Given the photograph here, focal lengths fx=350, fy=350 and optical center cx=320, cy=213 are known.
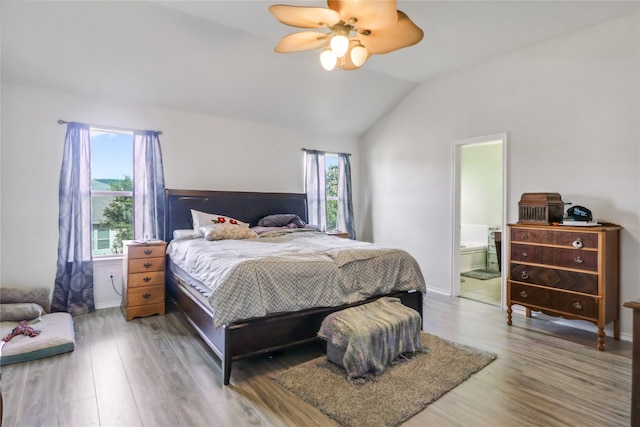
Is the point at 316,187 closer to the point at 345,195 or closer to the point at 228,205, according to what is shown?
the point at 345,195

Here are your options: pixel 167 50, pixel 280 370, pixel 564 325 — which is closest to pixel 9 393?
pixel 280 370

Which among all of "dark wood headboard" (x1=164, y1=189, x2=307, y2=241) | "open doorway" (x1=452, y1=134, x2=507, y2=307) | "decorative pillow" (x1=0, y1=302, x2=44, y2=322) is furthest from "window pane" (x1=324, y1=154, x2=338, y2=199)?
"decorative pillow" (x1=0, y1=302, x2=44, y2=322)

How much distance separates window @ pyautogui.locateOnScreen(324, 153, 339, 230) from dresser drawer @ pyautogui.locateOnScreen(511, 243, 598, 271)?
10.0 feet

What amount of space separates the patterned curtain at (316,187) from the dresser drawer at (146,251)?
2426mm

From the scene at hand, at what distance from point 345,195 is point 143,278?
135 inches

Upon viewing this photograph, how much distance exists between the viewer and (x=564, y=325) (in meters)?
3.63

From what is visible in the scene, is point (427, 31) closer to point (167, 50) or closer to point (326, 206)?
point (167, 50)

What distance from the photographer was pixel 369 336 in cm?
244

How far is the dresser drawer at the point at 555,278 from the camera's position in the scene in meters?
3.11

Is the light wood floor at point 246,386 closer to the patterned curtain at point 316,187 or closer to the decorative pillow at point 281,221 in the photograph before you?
the decorative pillow at point 281,221

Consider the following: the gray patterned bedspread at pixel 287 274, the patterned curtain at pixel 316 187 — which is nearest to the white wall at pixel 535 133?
the patterned curtain at pixel 316 187

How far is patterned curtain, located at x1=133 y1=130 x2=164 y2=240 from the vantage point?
4266 mm

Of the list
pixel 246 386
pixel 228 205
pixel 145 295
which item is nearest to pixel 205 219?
pixel 228 205

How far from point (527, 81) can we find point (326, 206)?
10.8 feet
